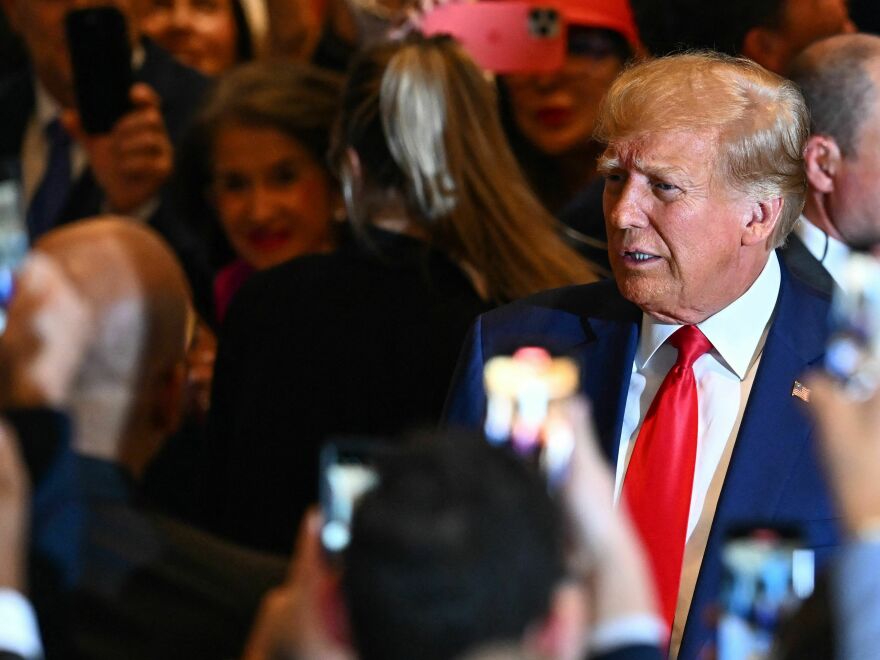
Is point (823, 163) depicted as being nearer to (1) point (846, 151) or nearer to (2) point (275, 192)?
(1) point (846, 151)

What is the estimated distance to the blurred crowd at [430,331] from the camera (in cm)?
143

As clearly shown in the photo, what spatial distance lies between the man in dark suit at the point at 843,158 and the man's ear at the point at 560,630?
2125mm

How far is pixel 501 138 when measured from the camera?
3.17 meters

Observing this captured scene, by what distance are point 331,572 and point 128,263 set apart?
0.90 meters

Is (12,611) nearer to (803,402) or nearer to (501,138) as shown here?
(803,402)

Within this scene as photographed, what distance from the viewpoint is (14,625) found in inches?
63.0

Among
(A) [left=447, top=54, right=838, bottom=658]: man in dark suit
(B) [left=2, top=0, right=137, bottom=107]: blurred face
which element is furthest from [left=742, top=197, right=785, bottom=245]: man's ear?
(B) [left=2, top=0, right=137, bottom=107]: blurred face

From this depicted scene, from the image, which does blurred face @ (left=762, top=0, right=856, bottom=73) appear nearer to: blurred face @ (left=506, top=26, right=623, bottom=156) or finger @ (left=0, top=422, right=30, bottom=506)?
blurred face @ (left=506, top=26, right=623, bottom=156)

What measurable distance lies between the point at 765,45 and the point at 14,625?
2838 millimetres

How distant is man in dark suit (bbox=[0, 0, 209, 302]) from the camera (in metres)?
4.15

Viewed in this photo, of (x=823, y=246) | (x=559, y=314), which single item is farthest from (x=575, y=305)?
(x=823, y=246)

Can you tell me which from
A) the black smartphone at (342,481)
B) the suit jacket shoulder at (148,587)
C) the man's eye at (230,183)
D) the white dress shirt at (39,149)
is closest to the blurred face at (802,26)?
the man's eye at (230,183)

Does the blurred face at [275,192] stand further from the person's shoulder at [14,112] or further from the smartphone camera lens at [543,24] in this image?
the person's shoulder at [14,112]

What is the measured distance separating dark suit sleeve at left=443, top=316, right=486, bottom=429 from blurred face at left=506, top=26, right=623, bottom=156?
1.62 m
